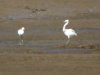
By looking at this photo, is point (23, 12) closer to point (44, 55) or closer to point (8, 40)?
point (8, 40)

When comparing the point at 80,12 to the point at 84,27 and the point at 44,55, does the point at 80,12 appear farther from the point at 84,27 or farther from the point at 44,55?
the point at 44,55

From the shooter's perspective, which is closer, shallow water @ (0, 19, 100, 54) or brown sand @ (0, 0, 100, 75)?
brown sand @ (0, 0, 100, 75)

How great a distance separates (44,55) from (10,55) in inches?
44.2

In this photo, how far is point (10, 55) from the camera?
1844 cm

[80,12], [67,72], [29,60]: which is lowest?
[67,72]

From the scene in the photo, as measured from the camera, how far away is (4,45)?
70.9 feet


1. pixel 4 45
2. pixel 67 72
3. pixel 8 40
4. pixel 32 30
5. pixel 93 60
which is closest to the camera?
pixel 67 72

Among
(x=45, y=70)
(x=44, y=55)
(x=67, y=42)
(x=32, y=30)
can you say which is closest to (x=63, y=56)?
(x=44, y=55)

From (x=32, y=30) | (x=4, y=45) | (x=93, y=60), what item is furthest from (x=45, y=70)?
(x=32, y=30)

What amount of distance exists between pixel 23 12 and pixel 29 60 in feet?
48.0

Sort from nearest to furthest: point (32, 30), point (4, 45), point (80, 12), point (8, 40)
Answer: point (4, 45), point (8, 40), point (32, 30), point (80, 12)

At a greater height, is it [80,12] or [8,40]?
[80,12]

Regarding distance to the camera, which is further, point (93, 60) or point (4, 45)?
point (4, 45)

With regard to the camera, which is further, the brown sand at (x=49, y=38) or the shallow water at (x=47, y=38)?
the shallow water at (x=47, y=38)
